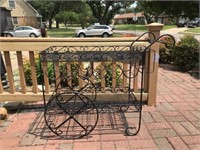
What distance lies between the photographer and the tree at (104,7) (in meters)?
34.7

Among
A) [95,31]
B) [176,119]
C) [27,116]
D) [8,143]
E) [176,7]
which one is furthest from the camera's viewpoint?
[95,31]

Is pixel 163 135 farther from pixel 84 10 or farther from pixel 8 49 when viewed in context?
pixel 84 10

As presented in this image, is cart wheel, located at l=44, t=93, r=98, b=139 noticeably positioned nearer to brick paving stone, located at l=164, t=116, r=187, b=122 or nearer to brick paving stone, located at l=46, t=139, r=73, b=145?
brick paving stone, located at l=46, t=139, r=73, b=145

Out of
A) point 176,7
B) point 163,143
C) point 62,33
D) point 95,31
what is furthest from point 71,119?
point 62,33

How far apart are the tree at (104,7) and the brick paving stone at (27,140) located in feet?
109

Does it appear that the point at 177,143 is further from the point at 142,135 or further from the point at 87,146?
the point at 87,146

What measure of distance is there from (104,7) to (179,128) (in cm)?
3438

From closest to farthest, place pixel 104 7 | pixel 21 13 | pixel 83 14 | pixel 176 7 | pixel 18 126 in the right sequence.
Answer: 1. pixel 18 126
2. pixel 176 7
3. pixel 21 13
4. pixel 104 7
5. pixel 83 14

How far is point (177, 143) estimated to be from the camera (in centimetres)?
263

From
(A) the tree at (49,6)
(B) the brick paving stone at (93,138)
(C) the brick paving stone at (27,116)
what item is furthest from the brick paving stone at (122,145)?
(A) the tree at (49,6)

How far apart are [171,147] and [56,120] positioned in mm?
1565

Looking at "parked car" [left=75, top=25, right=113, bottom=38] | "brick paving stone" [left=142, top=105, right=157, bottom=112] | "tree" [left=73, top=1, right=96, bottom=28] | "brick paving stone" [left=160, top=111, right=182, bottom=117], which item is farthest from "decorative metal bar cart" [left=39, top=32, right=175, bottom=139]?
"tree" [left=73, top=1, right=96, bottom=28]

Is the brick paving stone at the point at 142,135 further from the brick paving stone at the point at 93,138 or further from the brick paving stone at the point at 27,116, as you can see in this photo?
the brick paving stone at the point at 27,116

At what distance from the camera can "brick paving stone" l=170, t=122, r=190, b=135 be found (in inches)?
112
